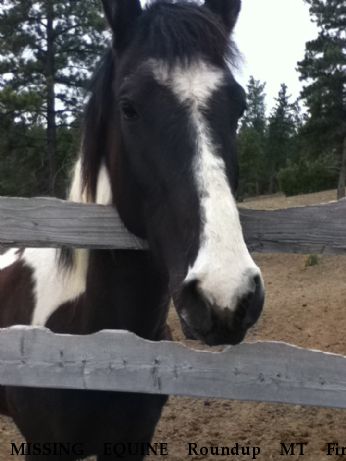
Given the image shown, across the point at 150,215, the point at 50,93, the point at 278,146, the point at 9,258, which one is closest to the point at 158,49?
the point at 150,215

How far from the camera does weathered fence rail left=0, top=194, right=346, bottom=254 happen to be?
2.25 meters

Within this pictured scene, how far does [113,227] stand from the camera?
2.30 m

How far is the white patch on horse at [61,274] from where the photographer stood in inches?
99.0

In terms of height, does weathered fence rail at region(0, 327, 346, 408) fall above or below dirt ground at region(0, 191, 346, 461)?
above

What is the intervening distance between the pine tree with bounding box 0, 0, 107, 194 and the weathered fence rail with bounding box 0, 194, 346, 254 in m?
11.5

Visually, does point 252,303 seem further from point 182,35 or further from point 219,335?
point 182,35

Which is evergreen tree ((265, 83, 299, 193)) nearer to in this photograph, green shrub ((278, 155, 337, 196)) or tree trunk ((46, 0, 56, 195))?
green shrub ((278, 155, 337, 196))

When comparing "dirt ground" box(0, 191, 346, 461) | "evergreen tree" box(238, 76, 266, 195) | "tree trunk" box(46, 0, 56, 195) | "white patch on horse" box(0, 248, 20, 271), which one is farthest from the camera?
"evergreen tree" box(238, 76, 266, 195)

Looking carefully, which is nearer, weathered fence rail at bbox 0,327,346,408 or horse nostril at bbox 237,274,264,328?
horse nostril at bbox 237,274,264,328

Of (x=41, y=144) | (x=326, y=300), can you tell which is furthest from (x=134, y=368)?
(x=41, y=144)

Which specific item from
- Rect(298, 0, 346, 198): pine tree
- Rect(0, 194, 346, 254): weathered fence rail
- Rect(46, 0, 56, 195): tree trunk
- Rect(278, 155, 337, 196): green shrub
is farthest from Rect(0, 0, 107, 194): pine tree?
Rect(278, 155, 337, 196): green shrub

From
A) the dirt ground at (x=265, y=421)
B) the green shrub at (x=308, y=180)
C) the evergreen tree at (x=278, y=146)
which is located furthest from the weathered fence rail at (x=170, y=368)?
the evergreen tree at (x=278, y=146)

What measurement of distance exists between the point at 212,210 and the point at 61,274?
1.26 metres

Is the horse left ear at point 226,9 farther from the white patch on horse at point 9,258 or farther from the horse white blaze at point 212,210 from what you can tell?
the white patch on horse at point 9,258
